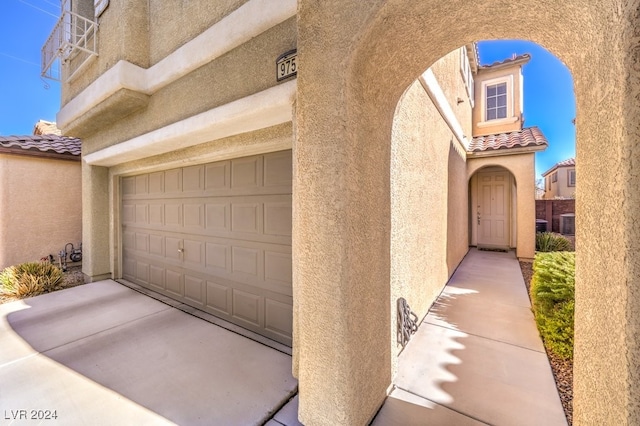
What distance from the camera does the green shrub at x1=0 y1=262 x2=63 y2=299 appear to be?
571 cm

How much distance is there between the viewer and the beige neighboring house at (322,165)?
1.30 metres

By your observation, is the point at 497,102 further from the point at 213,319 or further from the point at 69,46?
the point at 69,46

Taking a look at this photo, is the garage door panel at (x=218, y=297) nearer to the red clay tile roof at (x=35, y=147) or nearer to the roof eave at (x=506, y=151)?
the red clay tile roof at (x=35, y=147)

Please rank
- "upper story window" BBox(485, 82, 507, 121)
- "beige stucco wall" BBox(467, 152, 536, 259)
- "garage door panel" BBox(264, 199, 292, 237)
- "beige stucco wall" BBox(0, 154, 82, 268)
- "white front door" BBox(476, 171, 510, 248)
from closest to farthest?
"garage door panel" BBox(264, 199, 292, 237)
"beige stucco wall" BBox(0, 154, 82, 268)
"beige stucco wall" BBox(467, 152, 536, 259)
"white front door" BBox(476, 171, 510, 248)
"upper story window" BBox(485, 82, 507, 121)

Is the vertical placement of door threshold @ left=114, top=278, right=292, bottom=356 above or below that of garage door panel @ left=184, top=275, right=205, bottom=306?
below

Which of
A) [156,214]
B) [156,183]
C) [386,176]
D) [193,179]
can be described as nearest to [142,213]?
[156,214]

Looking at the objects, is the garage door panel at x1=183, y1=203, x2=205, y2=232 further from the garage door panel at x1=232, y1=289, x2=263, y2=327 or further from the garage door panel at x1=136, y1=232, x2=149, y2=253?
the garage door panel at x1=136, y1=232, x2=149, y2=253

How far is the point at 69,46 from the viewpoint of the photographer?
222 inches

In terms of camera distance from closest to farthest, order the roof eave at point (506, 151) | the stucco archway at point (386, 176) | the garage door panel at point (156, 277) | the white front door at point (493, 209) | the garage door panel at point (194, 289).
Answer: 1. the stucco archway at point (386, 176)
2. the garage door panel at point (194, 289)
3. the garage door panel at point (156, 277)
4. the roof eave at point (506, 151)
5. the white front door at point (493, 209)

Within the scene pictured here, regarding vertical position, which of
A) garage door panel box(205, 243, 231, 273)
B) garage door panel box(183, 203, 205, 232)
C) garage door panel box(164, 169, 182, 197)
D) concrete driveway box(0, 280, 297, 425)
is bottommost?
concrete driveway box(0, 280, 297, 425)

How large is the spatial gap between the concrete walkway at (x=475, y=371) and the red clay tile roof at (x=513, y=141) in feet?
17.7

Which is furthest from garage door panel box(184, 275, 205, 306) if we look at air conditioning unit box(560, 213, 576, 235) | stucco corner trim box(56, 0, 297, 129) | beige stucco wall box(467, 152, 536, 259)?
air conditioning unit box(560, 213, 576, 235)

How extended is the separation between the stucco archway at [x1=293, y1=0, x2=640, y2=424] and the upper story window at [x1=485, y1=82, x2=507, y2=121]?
11.2 m

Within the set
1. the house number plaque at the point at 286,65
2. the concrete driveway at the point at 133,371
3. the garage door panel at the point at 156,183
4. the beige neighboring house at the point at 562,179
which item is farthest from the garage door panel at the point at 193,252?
the beige neighboring house at the point at 562,179
